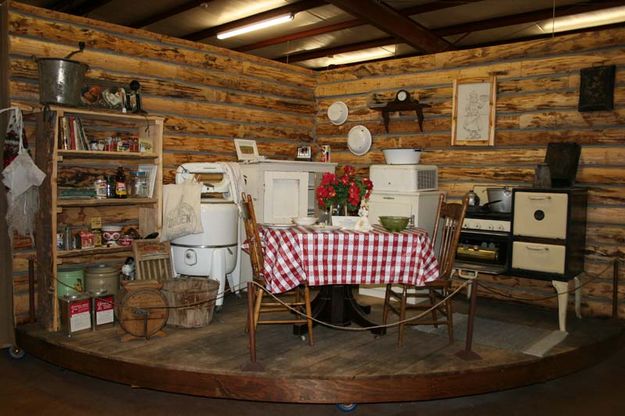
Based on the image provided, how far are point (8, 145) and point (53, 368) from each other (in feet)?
6.07

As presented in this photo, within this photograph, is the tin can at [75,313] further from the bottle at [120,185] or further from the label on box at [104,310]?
the bottle at [120,185]

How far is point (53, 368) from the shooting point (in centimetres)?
421

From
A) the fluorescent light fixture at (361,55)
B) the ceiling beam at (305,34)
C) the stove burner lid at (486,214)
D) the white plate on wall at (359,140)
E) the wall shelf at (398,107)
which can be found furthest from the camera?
the fluorescent light fixture at (361,55)

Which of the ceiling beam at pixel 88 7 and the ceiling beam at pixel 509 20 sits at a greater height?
the ceiling beam at pixel 88 7

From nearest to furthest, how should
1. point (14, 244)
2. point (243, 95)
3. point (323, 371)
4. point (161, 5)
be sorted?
point (323, 371) < point (14, 244) < point (243, 95) < point (161, 5)

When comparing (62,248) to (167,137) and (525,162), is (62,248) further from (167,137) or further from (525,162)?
(525,162)

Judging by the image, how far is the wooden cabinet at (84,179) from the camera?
4328mm

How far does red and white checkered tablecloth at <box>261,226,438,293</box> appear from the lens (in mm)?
3838

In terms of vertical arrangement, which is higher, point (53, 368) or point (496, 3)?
point (496, 3)

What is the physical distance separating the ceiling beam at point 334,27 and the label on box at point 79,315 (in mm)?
5417

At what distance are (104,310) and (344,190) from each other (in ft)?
7.32

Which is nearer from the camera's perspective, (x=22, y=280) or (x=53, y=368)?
(x=53, y=368)

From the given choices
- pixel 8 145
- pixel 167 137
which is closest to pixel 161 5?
pixel 167 137

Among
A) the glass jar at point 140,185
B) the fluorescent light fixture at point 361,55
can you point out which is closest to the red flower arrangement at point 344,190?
the glass jar at point 140,185
